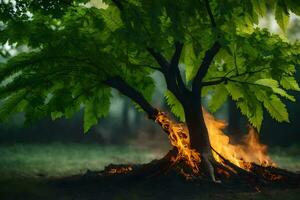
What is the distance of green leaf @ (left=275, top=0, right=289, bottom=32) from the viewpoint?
6426 mm

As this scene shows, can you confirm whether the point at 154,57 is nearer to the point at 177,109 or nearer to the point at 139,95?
the point at 139,95

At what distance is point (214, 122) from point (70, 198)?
13.3 ft

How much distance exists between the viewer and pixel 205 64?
337 inches

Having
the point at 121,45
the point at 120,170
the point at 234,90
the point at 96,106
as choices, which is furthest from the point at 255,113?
the point at 120,170

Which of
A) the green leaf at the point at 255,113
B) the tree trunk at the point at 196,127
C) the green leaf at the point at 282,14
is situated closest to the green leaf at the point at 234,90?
the green leaf at the point at 255,113

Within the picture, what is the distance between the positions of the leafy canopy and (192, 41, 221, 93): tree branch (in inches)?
5.1

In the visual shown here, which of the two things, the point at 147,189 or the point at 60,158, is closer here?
the point at 147,189

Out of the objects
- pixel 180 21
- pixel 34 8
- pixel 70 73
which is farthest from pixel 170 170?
pixel 34 8

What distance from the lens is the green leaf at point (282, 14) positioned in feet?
21.1

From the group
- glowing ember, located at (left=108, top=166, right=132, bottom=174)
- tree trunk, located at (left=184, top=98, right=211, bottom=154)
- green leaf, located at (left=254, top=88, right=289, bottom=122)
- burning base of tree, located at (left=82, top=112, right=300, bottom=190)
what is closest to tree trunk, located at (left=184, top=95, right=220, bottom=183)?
tree trunk, located at (left=184, top=98, right=211, bottom=154)

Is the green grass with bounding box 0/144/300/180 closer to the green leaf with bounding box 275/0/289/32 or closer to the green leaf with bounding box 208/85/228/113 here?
the green leaf with bounding box 208/85/228/113

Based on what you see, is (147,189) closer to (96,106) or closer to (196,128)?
(196,128)

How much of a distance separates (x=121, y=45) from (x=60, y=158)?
684 cm

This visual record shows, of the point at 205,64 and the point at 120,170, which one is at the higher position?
the point at 205,64
